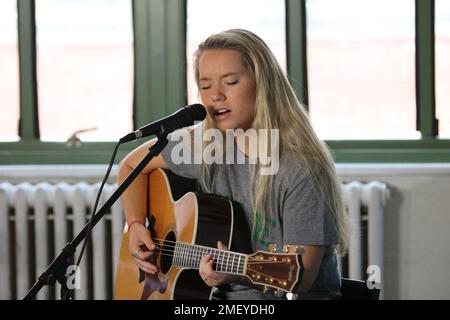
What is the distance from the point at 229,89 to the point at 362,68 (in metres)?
1.11

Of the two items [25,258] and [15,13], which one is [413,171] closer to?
[25,258]

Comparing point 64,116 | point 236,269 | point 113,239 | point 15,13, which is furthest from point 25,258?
point 236,269

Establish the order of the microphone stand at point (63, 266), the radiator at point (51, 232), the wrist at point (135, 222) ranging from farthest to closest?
the radiator at point (51, 232)
the wrist at point (135, 222)
the microphone stand at point (63, 266)

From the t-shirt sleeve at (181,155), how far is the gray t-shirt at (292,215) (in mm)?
126

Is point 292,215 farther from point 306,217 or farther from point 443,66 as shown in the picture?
point 443,66

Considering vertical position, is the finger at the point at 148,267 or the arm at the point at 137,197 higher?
the arm at the point at 137,197

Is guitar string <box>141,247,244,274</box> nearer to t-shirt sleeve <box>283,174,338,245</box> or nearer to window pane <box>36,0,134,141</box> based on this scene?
t-shirt sleeve <box>283,174,338,245</box>

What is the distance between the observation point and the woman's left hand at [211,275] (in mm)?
1600

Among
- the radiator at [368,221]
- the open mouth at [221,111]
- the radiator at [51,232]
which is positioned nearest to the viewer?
the open mouth at [221,111]

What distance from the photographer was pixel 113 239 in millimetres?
2609

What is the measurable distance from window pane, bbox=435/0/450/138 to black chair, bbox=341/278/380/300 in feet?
3.54

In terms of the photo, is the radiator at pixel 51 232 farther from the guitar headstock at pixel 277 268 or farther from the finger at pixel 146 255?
the guitar headstock at pixel 277 268

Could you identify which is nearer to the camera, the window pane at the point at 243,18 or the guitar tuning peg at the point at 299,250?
the guitar tuning peg at the point at 299,250

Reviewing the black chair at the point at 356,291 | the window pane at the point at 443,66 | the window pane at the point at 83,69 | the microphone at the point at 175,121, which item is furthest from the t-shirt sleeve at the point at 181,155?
the window pane at the point at 443,66
